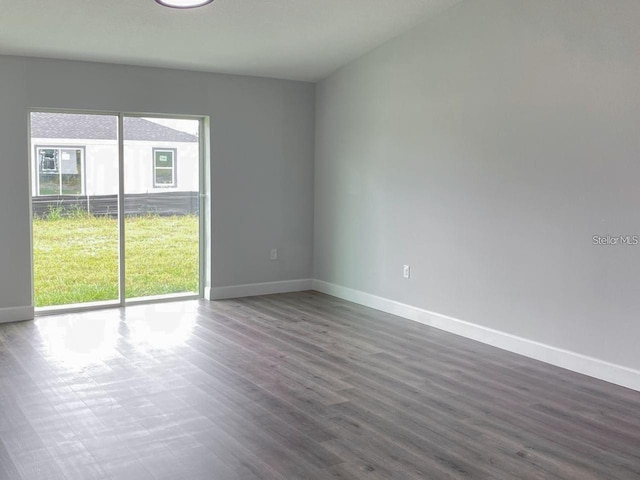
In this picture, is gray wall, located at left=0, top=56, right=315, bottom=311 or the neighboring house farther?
the neighboring house

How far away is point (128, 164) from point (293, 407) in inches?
139

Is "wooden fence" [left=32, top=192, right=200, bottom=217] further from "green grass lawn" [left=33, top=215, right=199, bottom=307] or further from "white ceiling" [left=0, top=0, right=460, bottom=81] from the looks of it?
"white ceiling" [left=0, top=0, right=460, bottom=81]

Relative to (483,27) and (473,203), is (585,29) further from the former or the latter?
(473,203)

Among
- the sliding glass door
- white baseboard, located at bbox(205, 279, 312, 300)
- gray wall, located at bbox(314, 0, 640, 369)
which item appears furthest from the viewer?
white baseboard, located at bbox(205, 279, 312, 300)

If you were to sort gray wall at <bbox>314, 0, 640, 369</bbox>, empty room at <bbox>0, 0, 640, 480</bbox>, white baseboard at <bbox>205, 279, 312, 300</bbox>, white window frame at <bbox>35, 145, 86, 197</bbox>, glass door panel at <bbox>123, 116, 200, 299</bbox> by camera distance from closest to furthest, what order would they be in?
empty room at <bbox>0, 0, 640, 480</bbox>, gray wall at <bbox>314, 0, 640, 369</bbox>, white window frame at <bbox>35, 145, 86, 197</bbox>, glass door panel at <bbox>123, 116, 200, 299</bbox>, white baseboard at <bbox>205, 279, 312, 300</bbox>

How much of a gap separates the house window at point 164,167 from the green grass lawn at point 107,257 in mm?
369

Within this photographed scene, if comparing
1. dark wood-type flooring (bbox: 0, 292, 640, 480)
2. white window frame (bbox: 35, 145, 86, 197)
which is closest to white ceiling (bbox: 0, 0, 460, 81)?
white window frame (bbox: 35, 145, 86, 197)

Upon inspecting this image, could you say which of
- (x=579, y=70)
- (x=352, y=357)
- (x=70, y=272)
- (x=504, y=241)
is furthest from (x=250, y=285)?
(x=579, y=70)

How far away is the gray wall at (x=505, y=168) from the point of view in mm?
4020

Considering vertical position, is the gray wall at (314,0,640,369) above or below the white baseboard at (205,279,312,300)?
above

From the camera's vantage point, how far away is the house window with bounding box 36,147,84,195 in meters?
5.72

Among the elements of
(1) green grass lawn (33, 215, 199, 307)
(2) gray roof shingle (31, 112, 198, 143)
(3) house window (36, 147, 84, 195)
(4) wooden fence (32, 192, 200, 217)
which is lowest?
(1) green grass lawn (33, 215, 199, 307)

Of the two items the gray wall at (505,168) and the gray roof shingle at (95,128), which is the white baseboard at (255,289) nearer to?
the gray wall at (505,168)

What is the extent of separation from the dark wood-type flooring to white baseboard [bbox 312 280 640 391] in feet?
0.36
